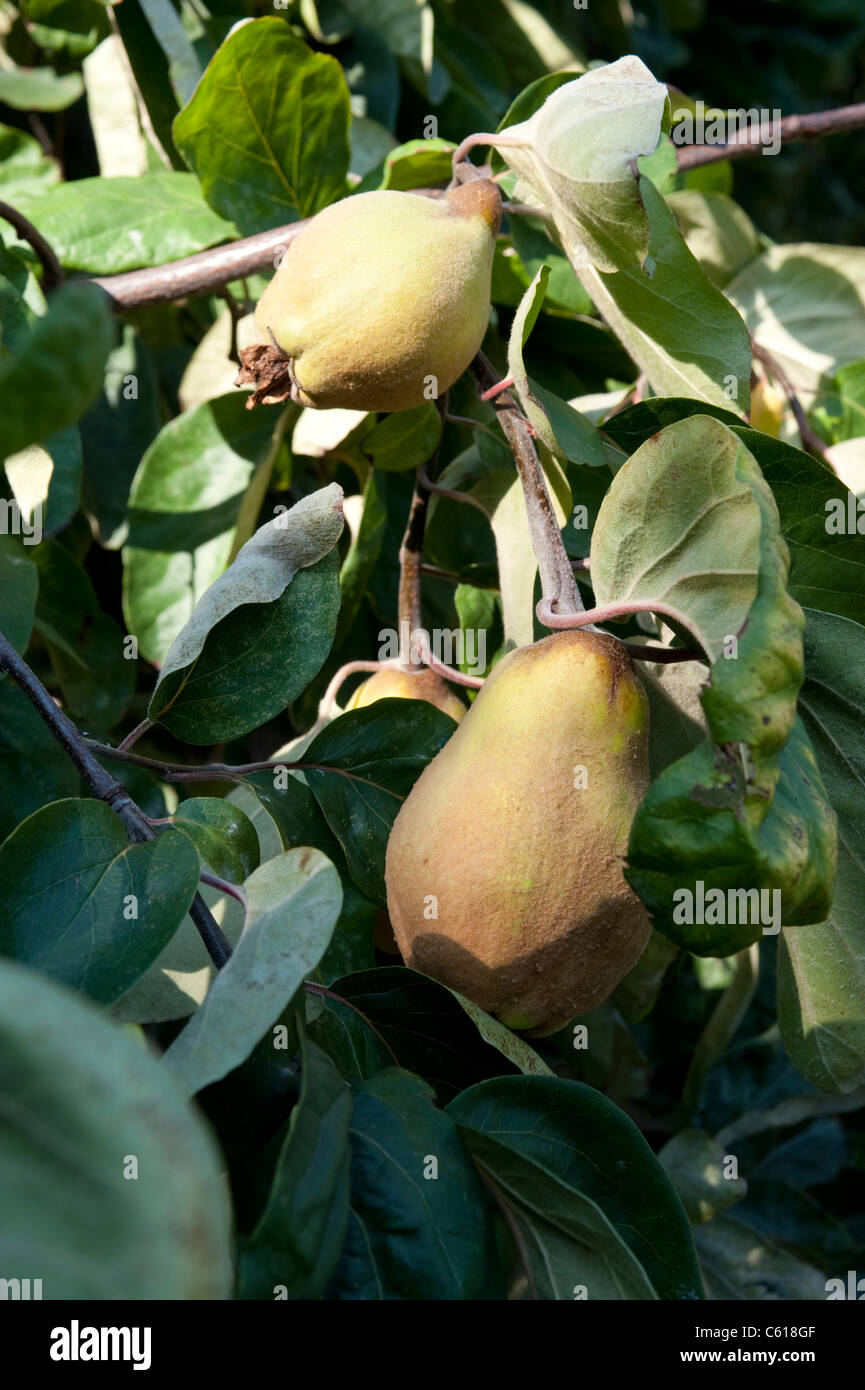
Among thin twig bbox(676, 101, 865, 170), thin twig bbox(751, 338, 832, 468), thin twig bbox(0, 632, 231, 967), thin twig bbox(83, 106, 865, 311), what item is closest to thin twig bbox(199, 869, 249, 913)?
thin twig bbox(0, 632, 231, 967)

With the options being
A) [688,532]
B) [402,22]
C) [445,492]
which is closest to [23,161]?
[402,22]

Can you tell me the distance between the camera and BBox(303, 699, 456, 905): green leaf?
56 centimetres

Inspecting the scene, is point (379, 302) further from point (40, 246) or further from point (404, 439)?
point (40, 246)

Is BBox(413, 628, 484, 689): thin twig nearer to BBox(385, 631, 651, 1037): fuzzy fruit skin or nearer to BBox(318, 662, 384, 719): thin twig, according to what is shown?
BBox(318, 662, 384, 719): thin twig

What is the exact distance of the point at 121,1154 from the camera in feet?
0.75

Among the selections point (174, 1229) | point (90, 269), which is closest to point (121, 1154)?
point (174, 1229)

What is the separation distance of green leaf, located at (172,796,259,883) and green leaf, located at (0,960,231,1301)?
233mm

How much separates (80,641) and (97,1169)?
58cm

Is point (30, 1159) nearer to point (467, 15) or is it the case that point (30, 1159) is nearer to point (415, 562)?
point (415, 562)

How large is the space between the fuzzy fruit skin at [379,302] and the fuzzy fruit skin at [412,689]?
0.15 meters

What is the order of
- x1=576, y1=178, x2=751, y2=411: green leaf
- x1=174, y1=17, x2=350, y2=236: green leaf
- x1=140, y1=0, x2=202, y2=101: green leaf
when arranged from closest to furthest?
1. x1=576, y1=178, x2=751, y2=411: green leaf
2. x1=174, y1=17, x2=350, y2=236: green leaf
3. x1=140, y1=0, x2=202, y2=101: green leaf

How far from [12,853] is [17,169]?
2.26 ft

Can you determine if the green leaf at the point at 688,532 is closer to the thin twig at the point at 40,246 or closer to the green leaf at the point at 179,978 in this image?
→ the green leaf at the point at 179,978

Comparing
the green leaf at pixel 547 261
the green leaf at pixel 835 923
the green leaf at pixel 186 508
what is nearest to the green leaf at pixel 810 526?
the green leaf at pixel 835 923
